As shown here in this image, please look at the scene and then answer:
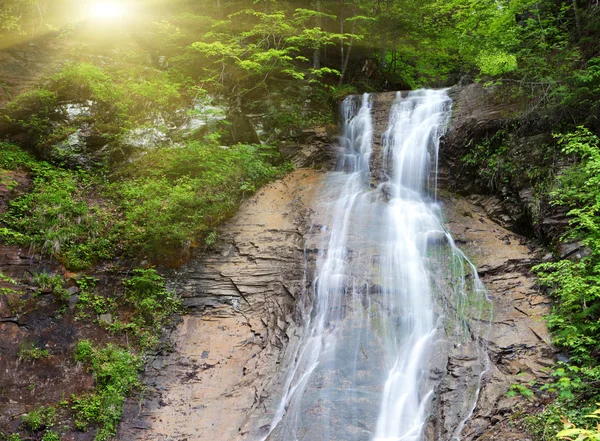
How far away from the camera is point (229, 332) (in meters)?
8.16

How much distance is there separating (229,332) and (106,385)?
2.37 meters

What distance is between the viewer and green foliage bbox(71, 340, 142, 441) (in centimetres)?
650

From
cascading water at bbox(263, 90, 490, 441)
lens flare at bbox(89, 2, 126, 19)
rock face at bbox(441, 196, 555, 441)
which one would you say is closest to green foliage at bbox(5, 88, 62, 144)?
lens flare at bbox(89, 2, 126, 19)

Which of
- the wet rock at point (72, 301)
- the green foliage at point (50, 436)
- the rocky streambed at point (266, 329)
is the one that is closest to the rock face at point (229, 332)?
the rocky streambed at point (266, 329)

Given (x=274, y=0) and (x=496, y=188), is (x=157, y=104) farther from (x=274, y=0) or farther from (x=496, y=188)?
(x=496, y=188)

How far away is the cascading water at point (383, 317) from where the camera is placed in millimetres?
6395

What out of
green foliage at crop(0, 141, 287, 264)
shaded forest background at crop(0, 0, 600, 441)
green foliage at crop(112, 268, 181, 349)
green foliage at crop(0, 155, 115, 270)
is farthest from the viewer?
green foliage at crop(0, 141, 287, 264)

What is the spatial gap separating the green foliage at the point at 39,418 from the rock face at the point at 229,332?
111cm

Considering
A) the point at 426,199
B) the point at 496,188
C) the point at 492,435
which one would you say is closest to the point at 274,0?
the point at 426,199

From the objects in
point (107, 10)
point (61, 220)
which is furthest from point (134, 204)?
point (107, 10)

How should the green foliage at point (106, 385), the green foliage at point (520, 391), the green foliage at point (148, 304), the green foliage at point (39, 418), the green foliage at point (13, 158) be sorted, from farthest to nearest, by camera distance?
1. the green foliage at point (13, 158)
2. the green foliage at point (148, 304)
3. the green foliage at point (106, 385)
4. the green foliage at point (39, 418)
5. the green foliage at point (520, 391)

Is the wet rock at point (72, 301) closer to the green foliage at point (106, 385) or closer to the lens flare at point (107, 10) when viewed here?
the green foliage at point (106, 385)

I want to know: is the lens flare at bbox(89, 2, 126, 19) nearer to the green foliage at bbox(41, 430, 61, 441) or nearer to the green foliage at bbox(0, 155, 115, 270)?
the green foliage at bbox(0, 155, 115, 270)

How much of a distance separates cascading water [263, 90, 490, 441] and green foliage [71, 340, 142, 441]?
267 centimetres
